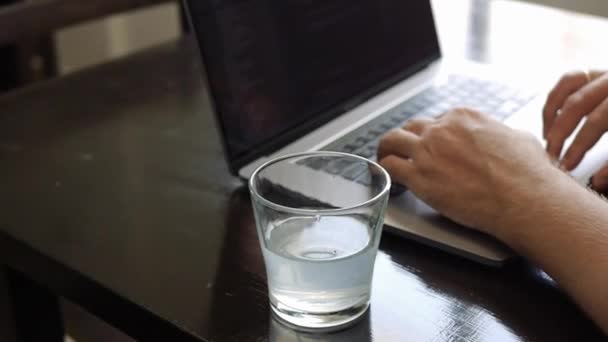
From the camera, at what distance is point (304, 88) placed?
87cm

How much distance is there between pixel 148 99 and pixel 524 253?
0.54 metres

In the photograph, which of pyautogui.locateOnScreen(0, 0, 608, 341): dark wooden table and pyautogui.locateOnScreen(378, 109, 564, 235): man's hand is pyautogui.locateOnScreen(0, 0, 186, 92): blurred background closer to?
pyautogui.locateOnScreen(0, 0, 608, 341): dark wooden table

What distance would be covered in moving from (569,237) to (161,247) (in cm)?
33

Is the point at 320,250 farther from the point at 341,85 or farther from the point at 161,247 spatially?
the point at 341,85

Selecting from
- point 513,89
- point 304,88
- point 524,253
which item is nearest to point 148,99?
point 304,88

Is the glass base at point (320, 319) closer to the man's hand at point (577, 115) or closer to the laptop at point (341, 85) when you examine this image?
the laptop at point (341, 85)

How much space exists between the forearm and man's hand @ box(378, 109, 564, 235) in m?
0.01

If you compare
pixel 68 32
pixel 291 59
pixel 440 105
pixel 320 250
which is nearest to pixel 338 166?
pixel 320 250

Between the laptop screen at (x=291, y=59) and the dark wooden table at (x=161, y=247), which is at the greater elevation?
the laptop screen at (x=291, y=59)

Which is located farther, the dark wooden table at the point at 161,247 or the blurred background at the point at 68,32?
the blurred background at the point at 68,32

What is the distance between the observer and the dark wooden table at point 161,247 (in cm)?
61

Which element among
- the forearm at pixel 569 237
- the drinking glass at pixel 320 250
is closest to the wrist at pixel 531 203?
the forearm at pixel 569 237

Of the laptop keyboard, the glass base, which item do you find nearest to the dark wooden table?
the glass base

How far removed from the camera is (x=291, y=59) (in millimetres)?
856
